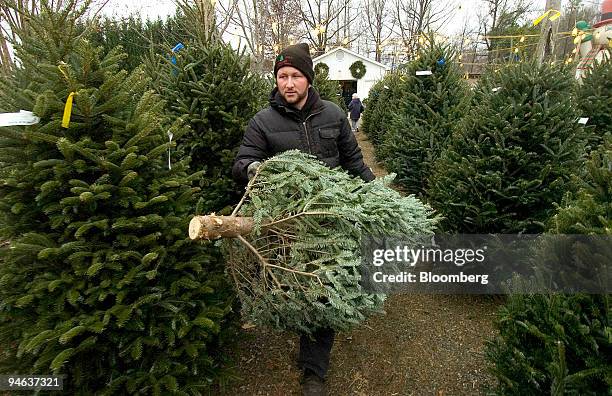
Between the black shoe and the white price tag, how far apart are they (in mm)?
2405

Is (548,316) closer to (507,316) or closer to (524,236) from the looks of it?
(507,316)

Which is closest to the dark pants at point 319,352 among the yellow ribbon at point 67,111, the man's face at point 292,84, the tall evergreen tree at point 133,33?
the man's face at point 292,84

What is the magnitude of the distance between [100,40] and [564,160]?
13.1 meters

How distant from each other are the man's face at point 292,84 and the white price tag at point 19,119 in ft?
5.22

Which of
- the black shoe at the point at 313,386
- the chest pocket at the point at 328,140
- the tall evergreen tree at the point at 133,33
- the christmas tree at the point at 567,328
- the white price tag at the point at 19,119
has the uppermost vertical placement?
the tall evergreen tree at the point at 133,33

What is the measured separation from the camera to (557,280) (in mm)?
1729

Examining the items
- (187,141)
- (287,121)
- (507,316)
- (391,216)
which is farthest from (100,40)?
(507,316)

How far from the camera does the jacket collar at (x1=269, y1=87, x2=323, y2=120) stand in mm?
2803

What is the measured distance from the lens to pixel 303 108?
9.36 ft

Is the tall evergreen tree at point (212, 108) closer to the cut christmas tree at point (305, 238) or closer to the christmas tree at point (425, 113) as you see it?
the cut christmas tree at point (305, 238)

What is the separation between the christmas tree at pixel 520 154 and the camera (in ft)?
11.2

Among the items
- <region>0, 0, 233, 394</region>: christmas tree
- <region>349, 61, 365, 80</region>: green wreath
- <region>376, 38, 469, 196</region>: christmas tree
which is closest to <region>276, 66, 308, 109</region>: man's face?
<region>0, 0, 233, 394</region>: christmas tree

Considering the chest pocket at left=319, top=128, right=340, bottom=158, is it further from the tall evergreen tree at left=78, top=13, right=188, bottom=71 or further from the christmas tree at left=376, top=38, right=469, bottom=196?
the tall evergreen tree at left=78, top=13, right=188, bottom=71

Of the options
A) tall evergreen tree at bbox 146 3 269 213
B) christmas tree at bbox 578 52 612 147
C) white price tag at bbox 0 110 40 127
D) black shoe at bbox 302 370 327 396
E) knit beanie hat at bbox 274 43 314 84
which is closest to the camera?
white price tag at bbox 0 110 40 127
